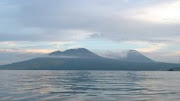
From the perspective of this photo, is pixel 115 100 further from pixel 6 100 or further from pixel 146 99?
pixel 6 100

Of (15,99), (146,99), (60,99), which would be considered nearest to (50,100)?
(60,99)

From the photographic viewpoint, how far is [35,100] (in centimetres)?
4412

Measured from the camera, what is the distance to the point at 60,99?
150ft

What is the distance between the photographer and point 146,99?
151 feet

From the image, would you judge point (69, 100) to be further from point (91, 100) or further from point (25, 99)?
point (25, 99)

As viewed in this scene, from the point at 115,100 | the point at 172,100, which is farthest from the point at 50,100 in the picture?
the point at 172,100

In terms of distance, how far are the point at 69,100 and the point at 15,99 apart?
7.81 metres

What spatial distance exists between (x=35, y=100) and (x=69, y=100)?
15.9 ft

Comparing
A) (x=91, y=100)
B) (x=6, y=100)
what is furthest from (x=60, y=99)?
(x=6, y=100)

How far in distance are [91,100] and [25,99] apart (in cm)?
962

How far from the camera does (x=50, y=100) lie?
44438mm

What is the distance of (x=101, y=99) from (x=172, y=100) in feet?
34.1

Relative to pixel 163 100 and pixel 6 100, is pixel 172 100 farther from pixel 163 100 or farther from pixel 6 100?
pixel 6 100

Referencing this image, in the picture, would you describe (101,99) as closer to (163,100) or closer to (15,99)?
(163,100)
